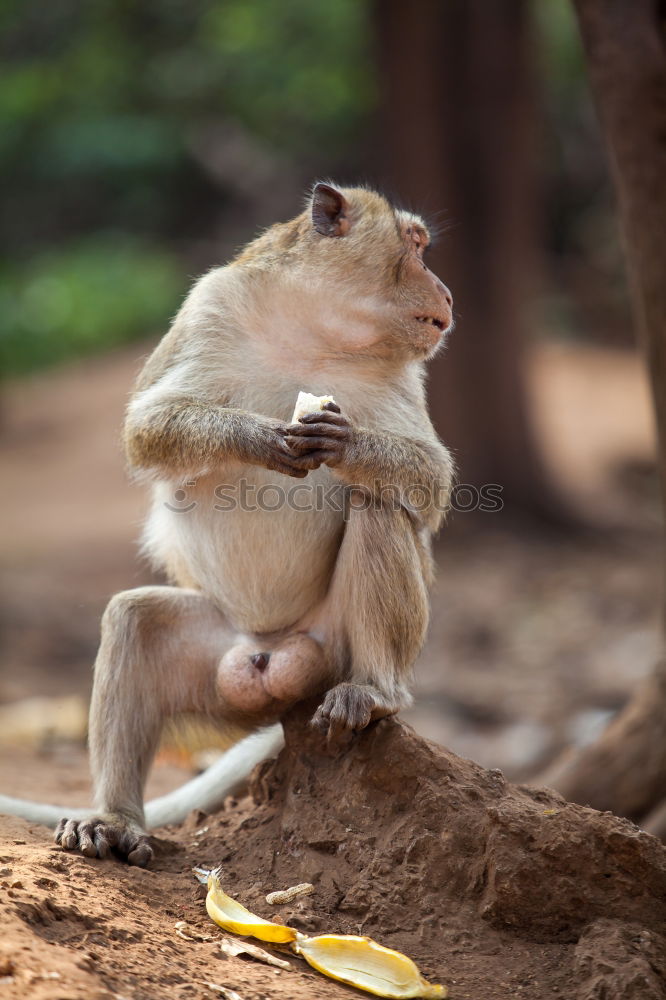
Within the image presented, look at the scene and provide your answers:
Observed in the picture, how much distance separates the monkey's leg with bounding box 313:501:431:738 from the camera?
4.66m

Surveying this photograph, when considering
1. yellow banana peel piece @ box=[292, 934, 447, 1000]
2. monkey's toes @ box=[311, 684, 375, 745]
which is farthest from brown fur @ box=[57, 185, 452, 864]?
yellow banana peel piece @ box=[292, 934, 447, 1000]

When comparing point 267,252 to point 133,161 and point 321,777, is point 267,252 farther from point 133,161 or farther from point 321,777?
point 133,161

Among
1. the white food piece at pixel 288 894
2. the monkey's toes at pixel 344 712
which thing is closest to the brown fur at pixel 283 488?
the monkey's toes at pixel 344 712

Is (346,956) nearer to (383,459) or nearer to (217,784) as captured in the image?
(217,784)

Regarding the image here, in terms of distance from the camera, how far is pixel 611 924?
4012 mm

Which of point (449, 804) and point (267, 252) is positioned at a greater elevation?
point (267, 252)

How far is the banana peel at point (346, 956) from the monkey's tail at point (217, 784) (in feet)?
3.92

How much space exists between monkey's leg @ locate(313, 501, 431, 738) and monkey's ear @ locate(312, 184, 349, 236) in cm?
134

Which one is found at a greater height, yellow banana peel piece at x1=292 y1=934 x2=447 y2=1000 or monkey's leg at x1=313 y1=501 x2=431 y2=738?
monkey's leg at x1=313 y1=501 x2=431 y2=738

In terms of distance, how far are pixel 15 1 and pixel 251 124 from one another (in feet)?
20.2

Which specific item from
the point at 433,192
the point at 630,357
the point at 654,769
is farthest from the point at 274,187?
the point at 654,769

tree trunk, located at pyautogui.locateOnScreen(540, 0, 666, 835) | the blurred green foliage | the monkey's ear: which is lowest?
the monkey's ear

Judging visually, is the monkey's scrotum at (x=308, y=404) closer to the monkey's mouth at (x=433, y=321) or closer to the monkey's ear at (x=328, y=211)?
the monkey's mouth at (x=433, y=321)

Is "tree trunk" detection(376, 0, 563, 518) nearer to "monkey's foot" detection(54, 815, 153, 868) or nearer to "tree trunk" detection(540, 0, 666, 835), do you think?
"tree trunk" detection(540, 0, 666, 835)
